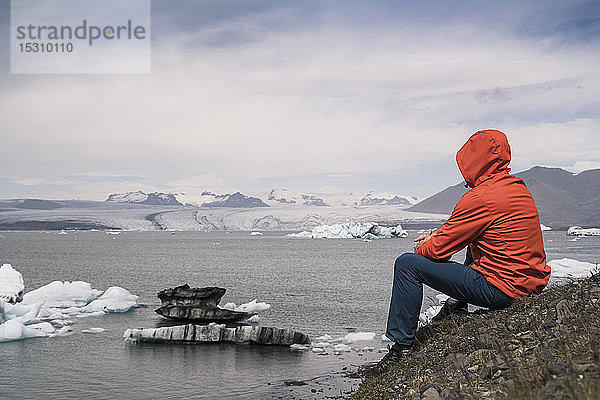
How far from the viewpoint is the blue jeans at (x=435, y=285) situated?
5305mm

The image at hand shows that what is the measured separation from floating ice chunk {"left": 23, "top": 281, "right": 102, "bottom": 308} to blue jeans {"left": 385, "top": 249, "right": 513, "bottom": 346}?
18524 millimetres

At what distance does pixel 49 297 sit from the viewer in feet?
70.7

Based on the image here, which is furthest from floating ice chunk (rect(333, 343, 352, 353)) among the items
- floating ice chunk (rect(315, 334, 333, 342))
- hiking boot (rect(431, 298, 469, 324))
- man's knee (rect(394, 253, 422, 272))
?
man's knee (rect(394, 253, 422, 272))

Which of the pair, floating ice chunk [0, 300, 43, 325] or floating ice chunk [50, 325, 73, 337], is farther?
floating ice chunk [0, 300, 43, 325]

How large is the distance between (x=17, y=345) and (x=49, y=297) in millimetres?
7324

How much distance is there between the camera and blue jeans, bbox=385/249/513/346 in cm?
530

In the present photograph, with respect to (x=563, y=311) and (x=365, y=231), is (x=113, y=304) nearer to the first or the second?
(x=563, y=311)

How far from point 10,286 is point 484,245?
16.7 metres

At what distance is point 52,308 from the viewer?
20.6 m

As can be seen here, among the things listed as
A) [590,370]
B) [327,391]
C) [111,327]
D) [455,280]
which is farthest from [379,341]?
[590,370]

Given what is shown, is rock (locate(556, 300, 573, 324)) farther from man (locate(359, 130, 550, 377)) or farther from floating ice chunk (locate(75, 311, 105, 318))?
floating ice chunk (locate(75, 311, 105, 318))

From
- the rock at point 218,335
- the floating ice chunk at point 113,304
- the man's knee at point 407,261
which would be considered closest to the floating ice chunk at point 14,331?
the rock at point 218,335

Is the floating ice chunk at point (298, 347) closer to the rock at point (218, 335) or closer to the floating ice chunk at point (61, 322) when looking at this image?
the rock at point (218, 335)

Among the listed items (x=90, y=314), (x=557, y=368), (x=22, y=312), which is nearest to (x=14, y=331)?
(x=22, y=312)
